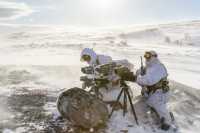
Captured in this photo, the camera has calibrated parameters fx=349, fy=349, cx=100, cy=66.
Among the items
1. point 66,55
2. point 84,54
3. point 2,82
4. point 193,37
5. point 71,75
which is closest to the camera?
point 84,54

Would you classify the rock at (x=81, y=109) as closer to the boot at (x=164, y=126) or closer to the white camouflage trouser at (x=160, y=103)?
the white camouflage trouser at (x=160, y=103)

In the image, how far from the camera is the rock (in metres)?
6.88

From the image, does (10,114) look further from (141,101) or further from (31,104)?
(141,101)

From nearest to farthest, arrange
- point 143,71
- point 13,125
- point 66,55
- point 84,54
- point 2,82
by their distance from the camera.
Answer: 1. point 13,125
2. point 143,71
3. point 84,54
4. point 2,82
5. point 66,55

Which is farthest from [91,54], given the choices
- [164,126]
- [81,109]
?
[164,126]

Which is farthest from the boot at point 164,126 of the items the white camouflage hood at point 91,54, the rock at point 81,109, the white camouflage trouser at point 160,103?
the white camouflage hood at point 91,54

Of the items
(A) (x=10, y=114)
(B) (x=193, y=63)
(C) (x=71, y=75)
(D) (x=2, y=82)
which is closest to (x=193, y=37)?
(B) (x=193, y=63)

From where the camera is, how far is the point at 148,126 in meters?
7.60

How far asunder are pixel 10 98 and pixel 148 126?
12.3 ft

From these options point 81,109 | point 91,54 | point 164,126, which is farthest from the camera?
point 91,54

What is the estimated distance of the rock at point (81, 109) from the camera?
688 centimetres

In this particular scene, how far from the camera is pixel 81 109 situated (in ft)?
22.6

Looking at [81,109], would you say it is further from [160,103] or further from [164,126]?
[164,126]

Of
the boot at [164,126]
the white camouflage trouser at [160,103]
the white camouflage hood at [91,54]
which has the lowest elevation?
the boot at [164,126]
